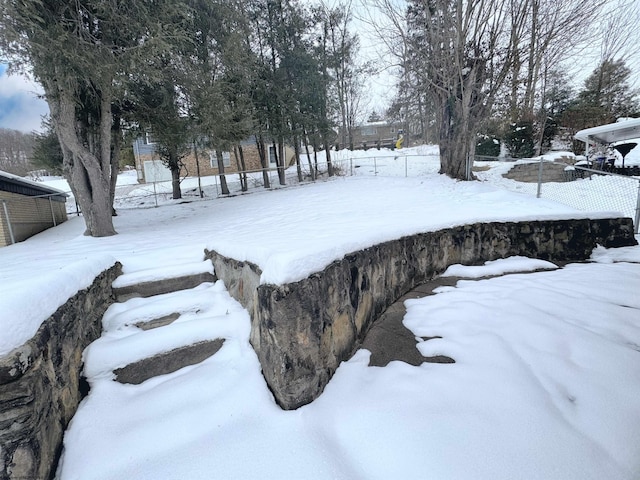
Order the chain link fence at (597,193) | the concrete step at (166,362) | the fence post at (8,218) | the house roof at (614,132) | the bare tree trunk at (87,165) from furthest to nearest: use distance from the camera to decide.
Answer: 1. the house roof at (614,132)
2. the fence post at (8,218)
3. the chain link fence at (597,193)
4. the bare tree trunk at (87,165)
5. the concrete step at (166,362)

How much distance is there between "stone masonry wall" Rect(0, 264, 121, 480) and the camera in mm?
1196

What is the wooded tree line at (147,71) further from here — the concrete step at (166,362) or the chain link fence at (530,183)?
the concrete step at (166,362)

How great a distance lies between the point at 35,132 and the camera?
10.1m

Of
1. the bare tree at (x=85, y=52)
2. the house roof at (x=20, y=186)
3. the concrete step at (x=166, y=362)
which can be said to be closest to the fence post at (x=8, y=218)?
the house roof at (x=20, y=186)

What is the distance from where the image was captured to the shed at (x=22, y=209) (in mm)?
7137

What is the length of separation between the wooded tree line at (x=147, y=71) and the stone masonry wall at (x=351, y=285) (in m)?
3.87

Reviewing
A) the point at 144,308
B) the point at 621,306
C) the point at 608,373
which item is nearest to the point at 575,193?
the point at 621,306

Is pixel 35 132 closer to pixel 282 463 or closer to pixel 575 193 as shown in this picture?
pixel 282 463

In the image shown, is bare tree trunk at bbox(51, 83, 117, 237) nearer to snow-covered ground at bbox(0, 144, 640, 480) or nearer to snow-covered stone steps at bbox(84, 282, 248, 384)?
snow-covered ground at bbox(0, 144, 640, 480)

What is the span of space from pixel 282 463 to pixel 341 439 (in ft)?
1.00

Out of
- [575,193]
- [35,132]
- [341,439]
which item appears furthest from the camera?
[35,132]

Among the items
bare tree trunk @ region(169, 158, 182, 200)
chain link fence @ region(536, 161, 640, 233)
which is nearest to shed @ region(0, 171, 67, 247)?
bare tree trunk @ region(169, 158, 182, 200)

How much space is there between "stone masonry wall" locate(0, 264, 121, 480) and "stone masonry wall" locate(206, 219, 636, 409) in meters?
1.02

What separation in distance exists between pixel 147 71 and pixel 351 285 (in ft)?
17.3
